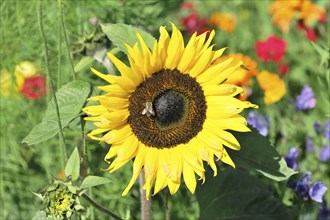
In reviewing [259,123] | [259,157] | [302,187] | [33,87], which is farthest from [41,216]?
[33,87]

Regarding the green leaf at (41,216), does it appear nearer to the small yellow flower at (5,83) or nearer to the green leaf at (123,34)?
the green leaf at (123,34)

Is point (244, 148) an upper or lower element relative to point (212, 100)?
lower

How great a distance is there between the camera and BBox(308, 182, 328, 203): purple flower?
1520mm

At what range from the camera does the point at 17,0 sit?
1921mm

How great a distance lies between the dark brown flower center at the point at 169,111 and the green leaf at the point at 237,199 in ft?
0.95

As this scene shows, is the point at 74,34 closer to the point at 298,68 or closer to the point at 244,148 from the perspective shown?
the point at 244,148

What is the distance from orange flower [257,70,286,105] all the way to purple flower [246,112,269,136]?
0.48ft

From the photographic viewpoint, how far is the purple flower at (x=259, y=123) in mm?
1742

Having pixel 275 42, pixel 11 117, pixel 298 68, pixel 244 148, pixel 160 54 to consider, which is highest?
pixel 160 54

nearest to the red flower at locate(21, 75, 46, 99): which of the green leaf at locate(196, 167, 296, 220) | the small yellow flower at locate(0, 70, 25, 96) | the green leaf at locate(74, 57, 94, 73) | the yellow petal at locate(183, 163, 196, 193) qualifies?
the small yellow flower at locate(0, 70, 25, 96)

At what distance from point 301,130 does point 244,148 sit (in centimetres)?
85

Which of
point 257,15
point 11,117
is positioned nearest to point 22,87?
point 11,117

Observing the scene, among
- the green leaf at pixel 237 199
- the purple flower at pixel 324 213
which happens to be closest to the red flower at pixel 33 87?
the green leaf at pixel 237 199

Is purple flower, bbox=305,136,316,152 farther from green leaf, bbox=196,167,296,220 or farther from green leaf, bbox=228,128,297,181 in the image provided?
green leaf, bbox=228,128,297,181
